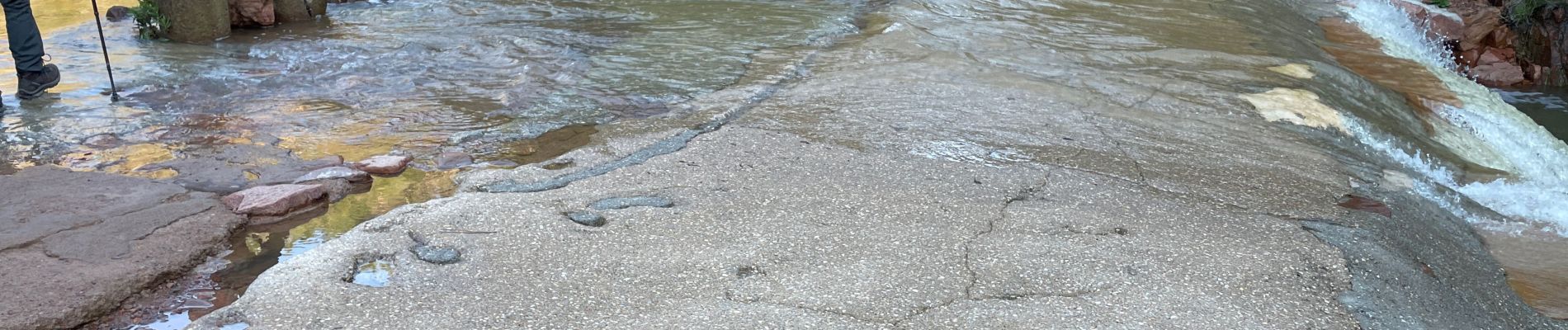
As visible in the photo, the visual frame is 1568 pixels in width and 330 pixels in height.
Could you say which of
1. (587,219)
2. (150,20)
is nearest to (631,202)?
(587,219)

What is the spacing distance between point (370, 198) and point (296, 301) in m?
1.35

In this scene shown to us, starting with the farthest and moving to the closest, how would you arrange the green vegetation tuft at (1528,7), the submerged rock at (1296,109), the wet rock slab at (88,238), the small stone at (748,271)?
the green vegetation tuft at (1528,7), the submerged rock at (1296,109), the small stone at (748,271), the wet rock slab at (88,238)

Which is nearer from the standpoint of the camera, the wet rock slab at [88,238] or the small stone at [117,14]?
the wet rock slab at [88,238]

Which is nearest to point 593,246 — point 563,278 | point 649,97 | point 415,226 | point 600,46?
point 563,278

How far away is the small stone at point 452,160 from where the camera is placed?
5125mm

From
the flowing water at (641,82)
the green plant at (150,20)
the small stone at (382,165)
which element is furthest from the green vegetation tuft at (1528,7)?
the green plant at (150,20)

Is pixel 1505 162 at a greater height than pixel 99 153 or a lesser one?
lesser

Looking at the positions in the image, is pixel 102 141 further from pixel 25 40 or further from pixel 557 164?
pixel 557 164

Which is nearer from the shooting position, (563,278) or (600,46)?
(563,278)

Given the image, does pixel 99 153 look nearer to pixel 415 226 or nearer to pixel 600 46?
pixel 415 226

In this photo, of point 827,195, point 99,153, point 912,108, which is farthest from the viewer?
point 912,108

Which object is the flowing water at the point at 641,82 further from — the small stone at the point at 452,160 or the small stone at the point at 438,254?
the small stone at the point at 438,254

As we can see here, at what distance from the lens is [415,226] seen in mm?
4031

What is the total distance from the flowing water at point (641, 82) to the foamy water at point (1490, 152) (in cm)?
2
